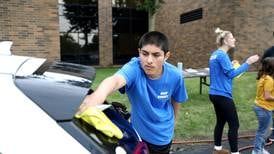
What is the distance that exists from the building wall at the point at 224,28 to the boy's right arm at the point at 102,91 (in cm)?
1542

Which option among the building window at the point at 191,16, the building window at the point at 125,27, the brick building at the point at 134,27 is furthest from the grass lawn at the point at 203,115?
the building window at the point at 125,27

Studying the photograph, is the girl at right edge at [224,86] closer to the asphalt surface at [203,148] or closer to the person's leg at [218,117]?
the person's leg at [218,117]

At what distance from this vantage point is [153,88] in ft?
10.0

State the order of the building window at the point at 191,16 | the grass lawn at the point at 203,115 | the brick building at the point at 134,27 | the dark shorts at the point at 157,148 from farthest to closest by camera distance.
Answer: the building window at the point at 191,16, the brick building at the point at 134,27, the grass lawn at the point at 203,115, the dark shorts at the point at 157,148

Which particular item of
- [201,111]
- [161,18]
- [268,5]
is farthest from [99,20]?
[201,111]

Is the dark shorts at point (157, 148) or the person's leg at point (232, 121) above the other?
the dark shorts at point (157, 148)

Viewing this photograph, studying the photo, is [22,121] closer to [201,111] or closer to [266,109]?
[266,109]

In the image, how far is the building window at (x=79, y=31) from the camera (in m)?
25.5

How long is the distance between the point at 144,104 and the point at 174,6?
21277 mm

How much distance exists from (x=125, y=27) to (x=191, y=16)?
694 centimetres

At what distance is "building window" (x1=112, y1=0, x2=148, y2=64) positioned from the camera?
26.9 meters

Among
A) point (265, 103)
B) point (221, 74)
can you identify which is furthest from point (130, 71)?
point (265, 103)

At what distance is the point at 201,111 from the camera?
8.72m

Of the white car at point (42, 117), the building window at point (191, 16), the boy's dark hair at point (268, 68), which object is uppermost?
the building window at point (191, 16)
